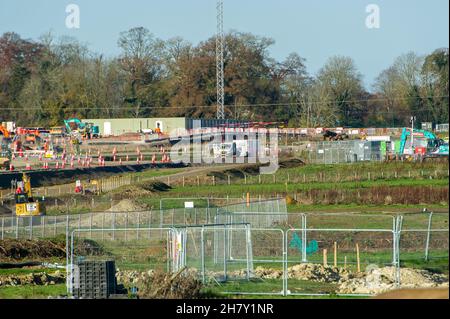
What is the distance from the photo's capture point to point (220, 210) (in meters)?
35.6

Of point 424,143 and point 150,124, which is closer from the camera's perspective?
point 424,143

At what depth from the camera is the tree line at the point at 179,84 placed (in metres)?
98.6

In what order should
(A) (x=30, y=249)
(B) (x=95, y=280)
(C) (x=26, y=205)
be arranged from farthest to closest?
1. (C) (x=26, y=205)
2. (A) (x=30, y=249)
3. (B) (x=95, y=280)

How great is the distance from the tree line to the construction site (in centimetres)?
224

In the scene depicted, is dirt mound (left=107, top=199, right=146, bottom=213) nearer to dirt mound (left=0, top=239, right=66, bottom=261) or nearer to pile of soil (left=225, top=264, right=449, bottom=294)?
dirt mound (left=0, top=239, right=66, bottom=261)

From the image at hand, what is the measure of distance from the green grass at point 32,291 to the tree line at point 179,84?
7149 centimetres

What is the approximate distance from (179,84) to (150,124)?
35.8 feet

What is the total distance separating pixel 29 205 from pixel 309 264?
73.9ft

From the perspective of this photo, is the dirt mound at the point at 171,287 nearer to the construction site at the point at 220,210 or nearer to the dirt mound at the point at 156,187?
the construction site at the point at 220,210

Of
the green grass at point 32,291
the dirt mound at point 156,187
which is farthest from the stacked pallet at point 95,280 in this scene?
the dirt mound at point 156,187

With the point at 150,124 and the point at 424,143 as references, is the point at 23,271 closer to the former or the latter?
the point at 424,143

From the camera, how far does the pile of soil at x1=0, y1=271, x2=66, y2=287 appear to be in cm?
2773

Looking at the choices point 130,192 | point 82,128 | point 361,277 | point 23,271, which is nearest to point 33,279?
point 23,271
